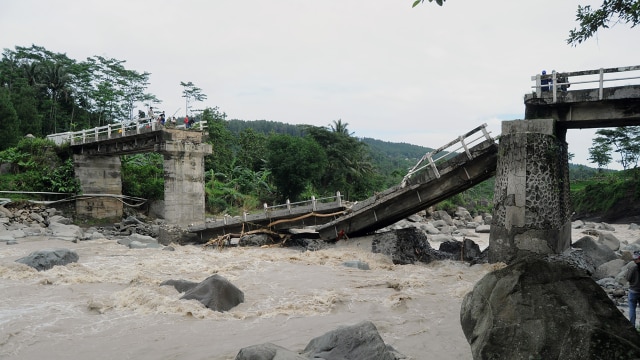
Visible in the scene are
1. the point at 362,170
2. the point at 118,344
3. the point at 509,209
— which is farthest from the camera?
the point at 362,170

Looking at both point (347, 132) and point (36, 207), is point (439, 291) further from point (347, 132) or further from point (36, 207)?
point (347, 132)

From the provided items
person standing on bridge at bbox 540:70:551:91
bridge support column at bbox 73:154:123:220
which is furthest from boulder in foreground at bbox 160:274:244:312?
bridge support column at bbox 73:154:123:220

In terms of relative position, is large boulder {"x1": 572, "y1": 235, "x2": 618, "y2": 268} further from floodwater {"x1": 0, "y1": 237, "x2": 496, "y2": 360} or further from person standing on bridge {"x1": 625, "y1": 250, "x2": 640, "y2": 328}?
person standing on bridge {"x1": 625, "y1": 250, "x2": 640, "y2": 328}

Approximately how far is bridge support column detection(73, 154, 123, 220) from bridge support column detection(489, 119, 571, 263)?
28219 mm

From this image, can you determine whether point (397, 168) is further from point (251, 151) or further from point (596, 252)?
point (596, 252)

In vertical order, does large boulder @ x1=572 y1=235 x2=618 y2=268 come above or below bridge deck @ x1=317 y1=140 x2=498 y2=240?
below

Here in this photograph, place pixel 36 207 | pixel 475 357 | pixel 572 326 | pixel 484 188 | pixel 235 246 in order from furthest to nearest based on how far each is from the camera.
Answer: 1. pixel 484 188
2. pixel 36 207
3. pixel 235 246
4. pixel 475 357
5. pixel 572 326

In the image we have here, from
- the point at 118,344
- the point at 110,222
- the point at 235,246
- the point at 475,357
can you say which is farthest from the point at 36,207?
the point at 475,357

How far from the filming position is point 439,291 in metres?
12.2

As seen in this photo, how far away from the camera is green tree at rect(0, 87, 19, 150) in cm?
3891

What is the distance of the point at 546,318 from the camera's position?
16.9 feet

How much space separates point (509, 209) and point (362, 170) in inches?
1481

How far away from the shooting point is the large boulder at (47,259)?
14.5m

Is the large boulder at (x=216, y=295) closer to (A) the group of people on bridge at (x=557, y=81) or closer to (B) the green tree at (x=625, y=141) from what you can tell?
(A) the group of people on bridge at (x=557, y=81)
